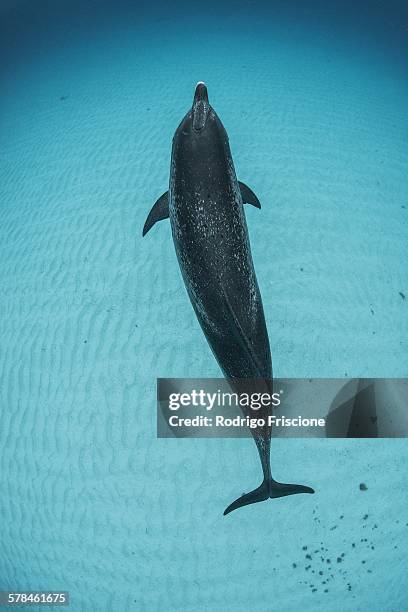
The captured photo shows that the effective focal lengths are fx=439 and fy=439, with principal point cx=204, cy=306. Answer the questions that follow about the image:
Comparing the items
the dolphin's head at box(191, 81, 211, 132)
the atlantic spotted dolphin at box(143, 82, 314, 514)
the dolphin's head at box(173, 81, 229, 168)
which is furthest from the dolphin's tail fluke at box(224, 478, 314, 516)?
the dolphin's head at box(191, 81, 211, 132)

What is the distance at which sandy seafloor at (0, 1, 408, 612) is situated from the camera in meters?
2.66

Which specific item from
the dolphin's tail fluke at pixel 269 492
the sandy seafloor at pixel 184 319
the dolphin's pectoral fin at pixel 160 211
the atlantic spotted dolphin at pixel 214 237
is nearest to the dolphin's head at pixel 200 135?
the atlantic spotted dolphin at pixel 214 237

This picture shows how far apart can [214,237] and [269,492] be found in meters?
1.49

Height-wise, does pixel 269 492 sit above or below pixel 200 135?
below

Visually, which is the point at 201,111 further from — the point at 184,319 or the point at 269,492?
the point at 269,492

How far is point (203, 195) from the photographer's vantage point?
2057mm

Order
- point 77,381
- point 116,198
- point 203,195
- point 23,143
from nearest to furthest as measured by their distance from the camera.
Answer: point 203,195, point 77,381, point 116,198, point 23,143

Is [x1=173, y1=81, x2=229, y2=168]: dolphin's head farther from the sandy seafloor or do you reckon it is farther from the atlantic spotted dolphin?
the sandy seafloor

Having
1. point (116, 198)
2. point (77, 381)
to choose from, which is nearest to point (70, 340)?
point (77, 381)

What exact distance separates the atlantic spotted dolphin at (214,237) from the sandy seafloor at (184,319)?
506mm

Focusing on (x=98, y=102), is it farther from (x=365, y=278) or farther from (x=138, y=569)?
(x=138, y=569)

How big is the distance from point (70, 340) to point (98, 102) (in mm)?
1854

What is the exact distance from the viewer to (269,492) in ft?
8.20

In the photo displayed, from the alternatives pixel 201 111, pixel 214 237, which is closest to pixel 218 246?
pixel 214 237
